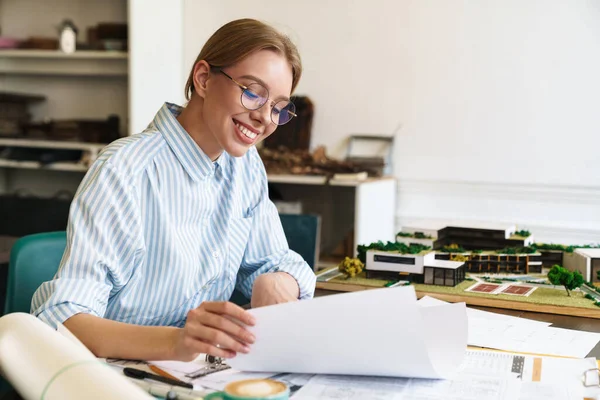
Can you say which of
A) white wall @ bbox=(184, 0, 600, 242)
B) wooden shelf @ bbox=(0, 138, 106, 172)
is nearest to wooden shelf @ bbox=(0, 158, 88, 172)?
wooden shelf @ bbox=(0, 138, 106, 172)

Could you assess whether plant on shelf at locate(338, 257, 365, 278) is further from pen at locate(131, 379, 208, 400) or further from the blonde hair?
pen at locate(131, 379, 208, 400)

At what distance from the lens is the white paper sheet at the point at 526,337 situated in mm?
1251

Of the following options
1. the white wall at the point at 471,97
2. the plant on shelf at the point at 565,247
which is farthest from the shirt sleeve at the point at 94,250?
the white wall at the point at 471,97

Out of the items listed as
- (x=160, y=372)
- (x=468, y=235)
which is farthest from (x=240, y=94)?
(x=468, y=235)

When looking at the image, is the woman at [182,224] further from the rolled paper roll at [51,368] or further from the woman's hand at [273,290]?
the rolled paper roll at [51,368]

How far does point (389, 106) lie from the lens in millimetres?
4141

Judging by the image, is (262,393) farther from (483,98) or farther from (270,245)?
(483,98)

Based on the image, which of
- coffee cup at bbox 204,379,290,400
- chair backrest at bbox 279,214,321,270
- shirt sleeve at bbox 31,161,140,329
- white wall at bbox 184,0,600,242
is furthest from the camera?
white wall at bbox 184,0,600,242

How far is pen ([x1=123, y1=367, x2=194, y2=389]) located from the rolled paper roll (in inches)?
5.7

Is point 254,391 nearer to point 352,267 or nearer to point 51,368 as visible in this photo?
point 51,368

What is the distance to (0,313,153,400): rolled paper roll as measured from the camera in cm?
74

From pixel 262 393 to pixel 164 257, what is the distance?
2.10ft

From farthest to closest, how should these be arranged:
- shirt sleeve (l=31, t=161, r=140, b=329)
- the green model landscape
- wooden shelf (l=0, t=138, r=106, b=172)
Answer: wooden shelf (l=0, t=138, r=106, b=172)
the green model landscape
shirt sleeve (l=31, t=161, r=140, b=329)

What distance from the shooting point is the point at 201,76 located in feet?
4.50
